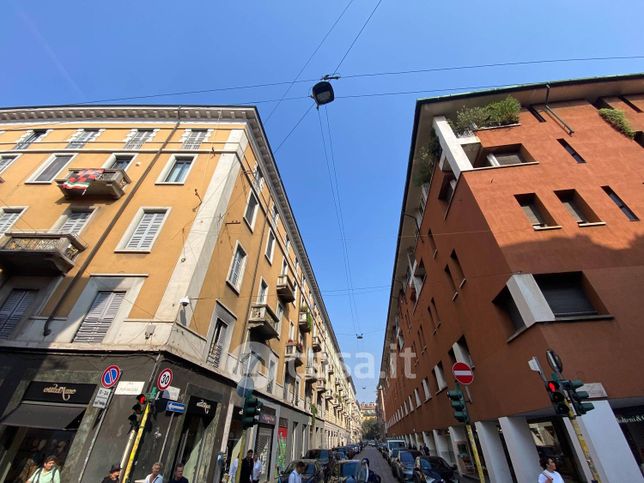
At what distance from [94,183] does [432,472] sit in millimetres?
18892

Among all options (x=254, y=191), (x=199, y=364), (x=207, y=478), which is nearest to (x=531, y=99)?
(x=254, y=191)

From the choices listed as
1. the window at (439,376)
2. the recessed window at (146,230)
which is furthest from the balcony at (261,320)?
the window at (439,376)

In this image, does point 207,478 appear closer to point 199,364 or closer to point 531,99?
point 199,364

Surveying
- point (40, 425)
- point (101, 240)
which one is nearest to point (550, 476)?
point (40, 425)

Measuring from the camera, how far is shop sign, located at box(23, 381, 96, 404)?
859 cm

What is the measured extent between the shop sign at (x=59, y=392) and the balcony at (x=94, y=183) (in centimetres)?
798

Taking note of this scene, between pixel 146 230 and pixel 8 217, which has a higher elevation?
pixel 8 217

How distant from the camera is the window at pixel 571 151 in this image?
12.4 m

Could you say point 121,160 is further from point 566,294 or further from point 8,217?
point 566,294

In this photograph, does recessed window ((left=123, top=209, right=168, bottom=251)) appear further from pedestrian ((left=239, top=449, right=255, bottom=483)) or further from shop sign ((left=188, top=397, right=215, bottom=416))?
pedestrian ((left=239, top=449, right=255, bottom=483))

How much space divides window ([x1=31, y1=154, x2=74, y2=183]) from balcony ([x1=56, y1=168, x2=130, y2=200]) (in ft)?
7.48

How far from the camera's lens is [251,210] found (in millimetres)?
17656

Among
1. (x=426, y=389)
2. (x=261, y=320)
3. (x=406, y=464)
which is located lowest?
(x=406, y=464)

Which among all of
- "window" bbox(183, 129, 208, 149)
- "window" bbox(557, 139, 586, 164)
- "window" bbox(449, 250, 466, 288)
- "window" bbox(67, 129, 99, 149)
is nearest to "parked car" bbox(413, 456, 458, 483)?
"window" bbox(449, 250, 466, 288)
